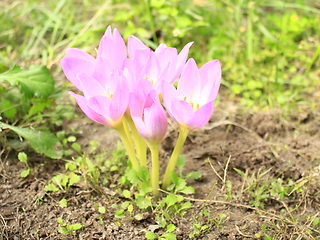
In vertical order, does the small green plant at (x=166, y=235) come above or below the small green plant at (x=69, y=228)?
above

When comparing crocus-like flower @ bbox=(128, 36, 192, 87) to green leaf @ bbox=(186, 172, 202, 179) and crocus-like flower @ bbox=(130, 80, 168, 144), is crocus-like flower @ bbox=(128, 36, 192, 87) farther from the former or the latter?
green leaf @ bbox=(186, 172, 202, 179)

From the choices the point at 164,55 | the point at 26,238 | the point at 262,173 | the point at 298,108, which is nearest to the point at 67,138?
the point at 26,238

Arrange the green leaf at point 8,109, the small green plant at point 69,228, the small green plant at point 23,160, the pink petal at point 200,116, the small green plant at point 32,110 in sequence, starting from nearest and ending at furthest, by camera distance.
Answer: the pink petal at point 200,116, the small green plant at point 69,228, the small green plant at point 23,160, the small green plant at point 32,110, the green leaf at point 8,109

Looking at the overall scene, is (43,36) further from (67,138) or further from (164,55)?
(164,55)

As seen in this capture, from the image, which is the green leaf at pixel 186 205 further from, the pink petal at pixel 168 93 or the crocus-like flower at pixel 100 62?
the crocus-like flower at pixel 100 62

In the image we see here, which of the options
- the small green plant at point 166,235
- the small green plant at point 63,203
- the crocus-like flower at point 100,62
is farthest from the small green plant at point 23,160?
the small green plant at point 166,235

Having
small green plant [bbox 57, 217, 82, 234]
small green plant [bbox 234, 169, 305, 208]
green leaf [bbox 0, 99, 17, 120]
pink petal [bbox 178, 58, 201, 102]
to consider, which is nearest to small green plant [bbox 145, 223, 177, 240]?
small green plant [bbox 57, 217, 82, 234]
